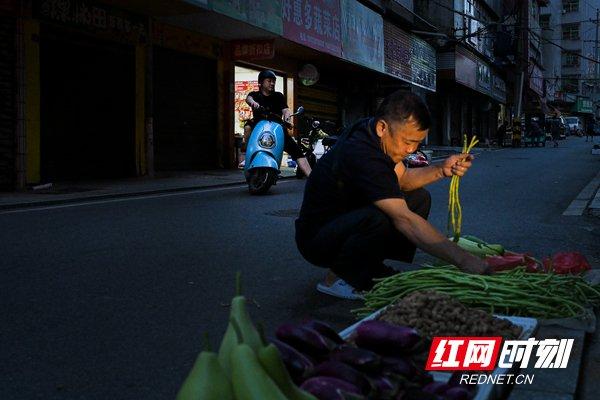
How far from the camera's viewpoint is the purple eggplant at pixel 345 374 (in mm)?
1751

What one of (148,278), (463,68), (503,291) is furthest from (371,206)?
(463,68)

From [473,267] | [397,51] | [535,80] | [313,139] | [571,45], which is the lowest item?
[473,267]

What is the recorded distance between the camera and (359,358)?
6.28 ft

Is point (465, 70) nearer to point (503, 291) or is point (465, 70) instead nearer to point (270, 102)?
point (270, 102)

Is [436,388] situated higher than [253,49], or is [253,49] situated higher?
[253,49]

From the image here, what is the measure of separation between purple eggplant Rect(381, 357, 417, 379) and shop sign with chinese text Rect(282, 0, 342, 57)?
1493 centimetres

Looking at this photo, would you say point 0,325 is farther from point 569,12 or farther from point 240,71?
point 569,12

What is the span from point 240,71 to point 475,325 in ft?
59.1

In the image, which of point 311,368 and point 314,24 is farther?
point 314,24

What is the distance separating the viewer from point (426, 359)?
2.27m

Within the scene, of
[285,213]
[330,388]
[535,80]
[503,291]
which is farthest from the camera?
[535,80]

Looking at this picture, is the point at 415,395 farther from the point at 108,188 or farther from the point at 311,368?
Answer: the point at 108,188

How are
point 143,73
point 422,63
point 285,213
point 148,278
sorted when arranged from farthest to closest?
point 422,63 → point 143,73 → point 285,213 → point 148,278

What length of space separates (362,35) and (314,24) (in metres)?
3.84
